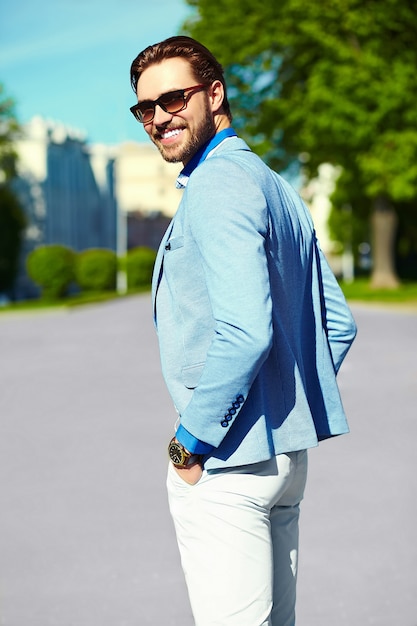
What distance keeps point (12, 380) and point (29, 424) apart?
139 inches

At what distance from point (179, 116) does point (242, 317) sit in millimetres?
614

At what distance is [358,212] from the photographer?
44.0 m

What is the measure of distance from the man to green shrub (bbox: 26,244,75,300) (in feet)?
107

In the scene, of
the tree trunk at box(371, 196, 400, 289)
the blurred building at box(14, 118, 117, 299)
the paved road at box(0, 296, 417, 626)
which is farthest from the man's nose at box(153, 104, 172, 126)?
the blurred building at box(14, 118, 117, 299)

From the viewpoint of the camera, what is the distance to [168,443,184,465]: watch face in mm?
2193

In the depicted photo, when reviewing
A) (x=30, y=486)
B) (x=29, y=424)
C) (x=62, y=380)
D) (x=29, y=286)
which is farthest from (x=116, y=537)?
(x=29, y=286)

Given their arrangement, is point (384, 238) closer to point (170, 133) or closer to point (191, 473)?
point (170, 133)

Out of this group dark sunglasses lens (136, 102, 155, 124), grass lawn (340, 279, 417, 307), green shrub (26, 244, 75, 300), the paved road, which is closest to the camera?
dark sunglasses lens (136, 102, 155, 124)

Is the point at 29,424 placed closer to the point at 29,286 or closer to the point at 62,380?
the point at 62,380

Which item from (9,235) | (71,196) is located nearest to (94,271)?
(9,235)

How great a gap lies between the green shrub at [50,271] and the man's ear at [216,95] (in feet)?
107

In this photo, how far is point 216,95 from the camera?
241 centimetres

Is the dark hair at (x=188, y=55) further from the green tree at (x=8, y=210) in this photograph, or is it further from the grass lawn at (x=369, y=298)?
the green tree at (x=8, y=210)

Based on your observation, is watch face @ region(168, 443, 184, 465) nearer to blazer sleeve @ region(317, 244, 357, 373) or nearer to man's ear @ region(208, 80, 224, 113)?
blazer sleeve @ region(317, 244, 357, 373)
